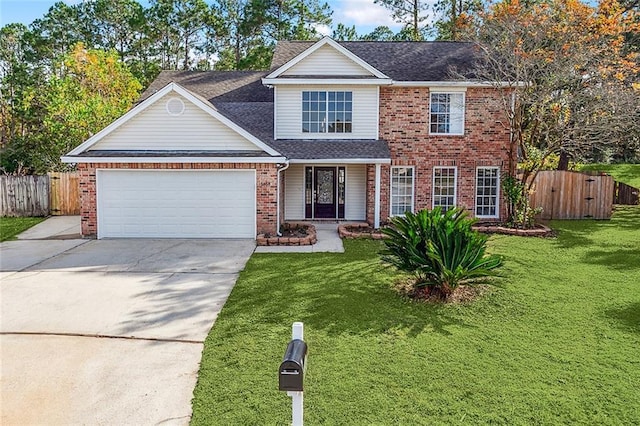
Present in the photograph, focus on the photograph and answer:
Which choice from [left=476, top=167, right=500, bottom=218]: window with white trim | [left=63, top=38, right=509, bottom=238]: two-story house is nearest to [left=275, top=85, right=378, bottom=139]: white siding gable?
[left=63, top=38, right=509, bottom=238]: two-story house

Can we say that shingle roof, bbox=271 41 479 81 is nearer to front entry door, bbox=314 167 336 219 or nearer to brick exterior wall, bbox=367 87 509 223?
brick exterior wall, bbox=367 87 509 223

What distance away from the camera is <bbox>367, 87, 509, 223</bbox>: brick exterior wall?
16.9m

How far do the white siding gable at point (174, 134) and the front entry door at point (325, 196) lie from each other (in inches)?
166

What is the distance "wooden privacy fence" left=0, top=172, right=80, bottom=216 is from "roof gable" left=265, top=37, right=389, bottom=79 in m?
9.33

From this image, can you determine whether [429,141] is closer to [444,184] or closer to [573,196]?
[444,184]

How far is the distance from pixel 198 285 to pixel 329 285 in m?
2.54

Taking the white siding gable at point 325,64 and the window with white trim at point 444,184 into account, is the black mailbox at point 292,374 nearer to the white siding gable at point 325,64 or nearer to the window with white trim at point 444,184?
the white siding gable at point 325,64

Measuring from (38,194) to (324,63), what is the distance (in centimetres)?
1212

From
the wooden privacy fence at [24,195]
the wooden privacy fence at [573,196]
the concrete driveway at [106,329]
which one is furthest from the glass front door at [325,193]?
the wooden privacy fence at [24,195]

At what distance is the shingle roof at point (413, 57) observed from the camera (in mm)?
16969

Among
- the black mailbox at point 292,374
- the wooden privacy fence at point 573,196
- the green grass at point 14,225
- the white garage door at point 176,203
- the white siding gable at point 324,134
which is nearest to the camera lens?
the black mailbox at point 292,374

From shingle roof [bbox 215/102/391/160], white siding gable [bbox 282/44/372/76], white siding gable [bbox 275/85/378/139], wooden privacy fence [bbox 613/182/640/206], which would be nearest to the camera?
shingle roof [bbox 215/102/391/160]

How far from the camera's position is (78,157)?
14.1 m

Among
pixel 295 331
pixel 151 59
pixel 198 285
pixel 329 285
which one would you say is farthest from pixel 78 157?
pixel 151 59
